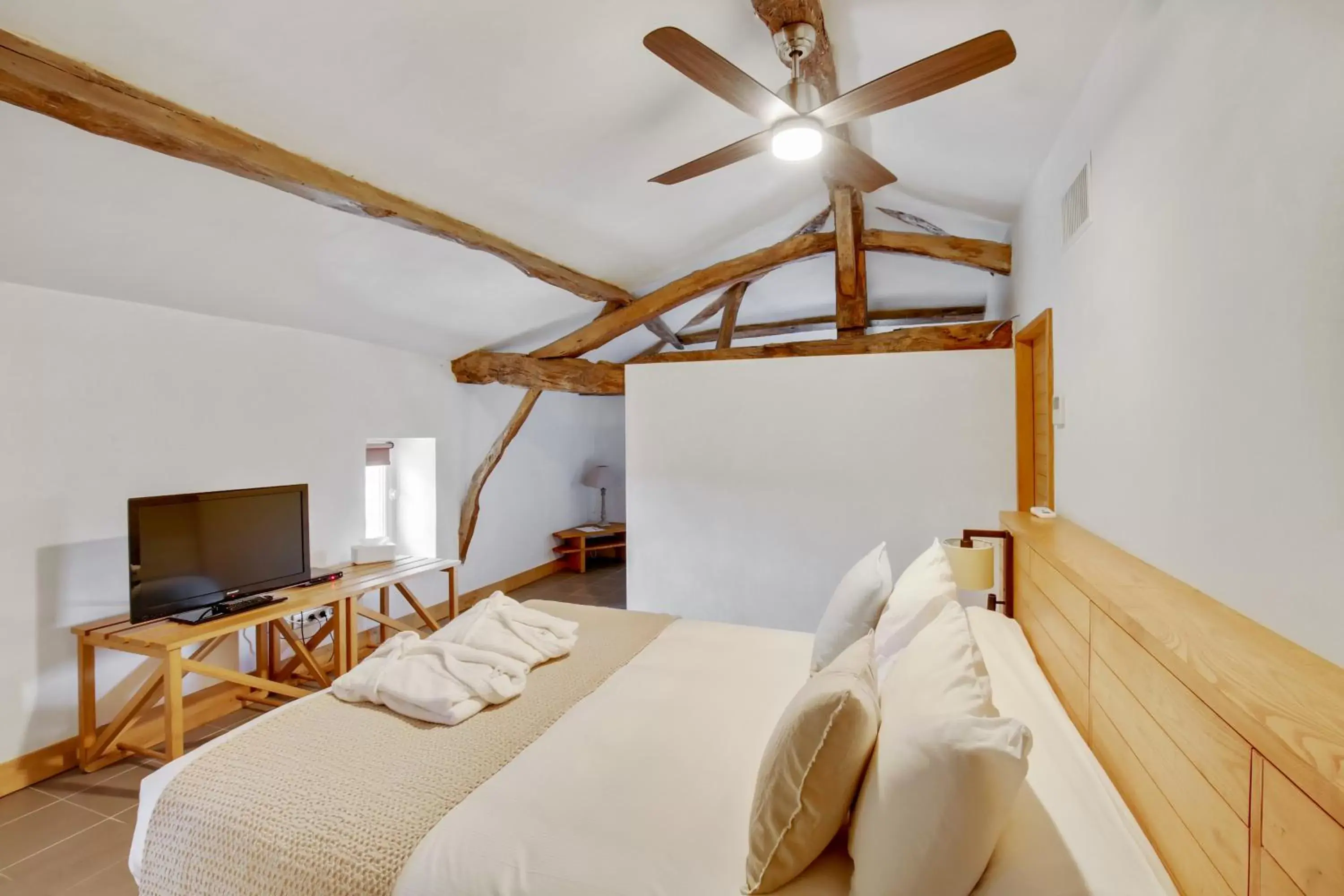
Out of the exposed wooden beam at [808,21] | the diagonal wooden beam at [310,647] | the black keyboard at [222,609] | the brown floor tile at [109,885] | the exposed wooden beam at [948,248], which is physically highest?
the exposed wooden beam at [808,21]

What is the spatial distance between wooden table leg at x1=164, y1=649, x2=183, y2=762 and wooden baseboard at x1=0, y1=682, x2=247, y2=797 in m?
0.44

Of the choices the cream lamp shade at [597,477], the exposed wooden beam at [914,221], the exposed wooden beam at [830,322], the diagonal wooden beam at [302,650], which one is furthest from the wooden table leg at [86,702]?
the exposed wooden beam at [914,221]

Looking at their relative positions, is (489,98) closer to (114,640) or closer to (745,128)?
(745,128)

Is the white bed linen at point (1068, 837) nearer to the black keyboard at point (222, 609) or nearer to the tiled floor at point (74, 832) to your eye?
the tiled floor at point (74, 832)

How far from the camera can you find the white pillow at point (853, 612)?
1.99 m

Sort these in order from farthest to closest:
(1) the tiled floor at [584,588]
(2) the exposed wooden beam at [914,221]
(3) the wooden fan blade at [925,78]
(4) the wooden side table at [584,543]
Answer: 1. (4) the wooden side table at [584,543]
2. (1) the tiled floor at [584,588]
3. (2) the exposed wooden beam at [914,221]
4. (3) the wooden fan blade at [925,78]

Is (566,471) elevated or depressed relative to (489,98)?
depressed

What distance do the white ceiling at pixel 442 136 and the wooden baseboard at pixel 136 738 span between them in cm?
196

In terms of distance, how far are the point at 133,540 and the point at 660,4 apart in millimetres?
3000

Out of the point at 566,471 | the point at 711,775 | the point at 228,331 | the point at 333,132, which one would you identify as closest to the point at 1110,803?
the point at 711,775

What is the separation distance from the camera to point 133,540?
2684 millimetres

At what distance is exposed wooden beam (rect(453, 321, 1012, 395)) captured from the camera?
3.77m

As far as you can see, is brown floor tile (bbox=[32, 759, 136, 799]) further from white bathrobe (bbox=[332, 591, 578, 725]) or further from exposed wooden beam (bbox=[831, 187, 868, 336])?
exposed wooden beam (bbox=[831, 187, 868, 336])

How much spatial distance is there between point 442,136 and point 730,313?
117 inches
